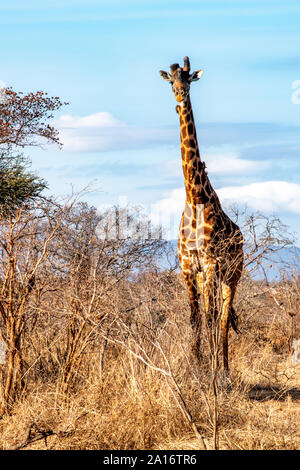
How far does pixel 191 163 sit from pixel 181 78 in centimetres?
115

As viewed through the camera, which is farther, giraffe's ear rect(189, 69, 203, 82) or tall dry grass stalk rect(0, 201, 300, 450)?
giraffe's ear rect(189, 69, 203, 82)

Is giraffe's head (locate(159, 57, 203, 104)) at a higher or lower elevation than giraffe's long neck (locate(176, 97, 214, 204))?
higher

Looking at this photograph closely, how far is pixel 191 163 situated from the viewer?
9.67 metres

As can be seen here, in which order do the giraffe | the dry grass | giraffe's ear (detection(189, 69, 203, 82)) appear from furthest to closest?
giraffe's ear (detection(189, 69, 203, 82))
the giraffe
the dry grass

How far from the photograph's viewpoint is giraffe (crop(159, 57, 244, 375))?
30.0 ft

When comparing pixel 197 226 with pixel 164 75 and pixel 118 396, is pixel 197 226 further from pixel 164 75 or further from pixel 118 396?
pixel 118 396

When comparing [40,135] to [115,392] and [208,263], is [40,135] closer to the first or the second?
[208,263]

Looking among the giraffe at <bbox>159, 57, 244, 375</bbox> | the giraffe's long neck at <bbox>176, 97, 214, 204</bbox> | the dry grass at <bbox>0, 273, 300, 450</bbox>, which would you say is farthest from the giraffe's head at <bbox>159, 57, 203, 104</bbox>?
the dry grass at <bbox>0, 273, 300, 450</bbox>

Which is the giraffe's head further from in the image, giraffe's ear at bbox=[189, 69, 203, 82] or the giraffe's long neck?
the giraffe's long neck

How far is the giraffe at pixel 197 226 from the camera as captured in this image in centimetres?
914

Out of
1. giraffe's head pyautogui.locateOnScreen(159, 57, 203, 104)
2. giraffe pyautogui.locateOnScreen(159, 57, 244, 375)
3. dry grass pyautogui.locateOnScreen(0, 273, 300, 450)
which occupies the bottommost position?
dry grass pyautogui.locateOnScreen(0, 273, 300, 450)

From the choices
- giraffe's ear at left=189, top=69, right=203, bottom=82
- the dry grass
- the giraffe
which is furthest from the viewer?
giraffe's ear at left=189, top=69, right=203, bottom=82
